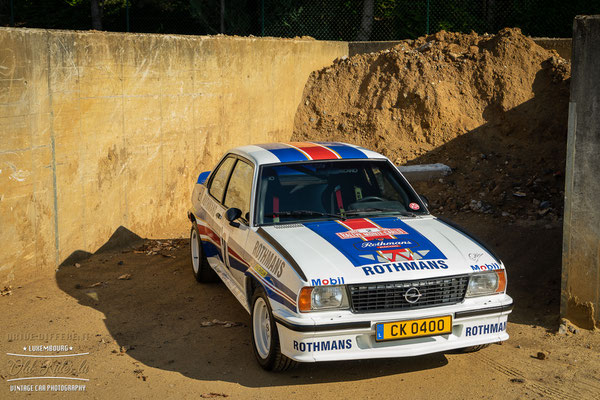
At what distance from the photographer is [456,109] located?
525 inches

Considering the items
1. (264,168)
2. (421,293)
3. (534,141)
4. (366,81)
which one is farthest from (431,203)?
(421,293)

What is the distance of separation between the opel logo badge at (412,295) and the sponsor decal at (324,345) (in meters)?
0.53

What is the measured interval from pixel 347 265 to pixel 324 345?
1.98ft

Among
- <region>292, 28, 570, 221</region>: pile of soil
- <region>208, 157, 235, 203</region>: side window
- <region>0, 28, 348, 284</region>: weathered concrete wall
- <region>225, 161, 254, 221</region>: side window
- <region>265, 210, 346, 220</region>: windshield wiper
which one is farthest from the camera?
<region>292, 28, 570, 221</region>: pile of soil

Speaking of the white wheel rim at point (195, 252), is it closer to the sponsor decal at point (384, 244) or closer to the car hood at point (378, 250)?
the car hood at point (378, 250)

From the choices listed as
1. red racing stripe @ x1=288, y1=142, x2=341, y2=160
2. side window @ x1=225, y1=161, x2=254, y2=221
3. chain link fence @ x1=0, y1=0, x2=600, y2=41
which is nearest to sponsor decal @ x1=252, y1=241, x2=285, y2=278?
side window @ x1=225, y1=161, x2=254, y2=221

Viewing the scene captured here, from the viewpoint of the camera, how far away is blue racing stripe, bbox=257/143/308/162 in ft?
21.0

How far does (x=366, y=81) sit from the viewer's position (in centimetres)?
1444

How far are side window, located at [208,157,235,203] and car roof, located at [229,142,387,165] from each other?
11.4 inches

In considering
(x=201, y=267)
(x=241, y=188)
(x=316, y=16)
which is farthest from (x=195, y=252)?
(x=316, y=16)

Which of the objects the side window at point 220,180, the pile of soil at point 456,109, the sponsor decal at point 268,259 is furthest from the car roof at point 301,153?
the pile of soil at point 456,109

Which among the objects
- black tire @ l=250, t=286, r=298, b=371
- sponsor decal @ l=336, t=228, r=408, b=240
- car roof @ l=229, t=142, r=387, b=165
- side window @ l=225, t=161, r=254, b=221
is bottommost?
black tire @ l=250, t=286, r=298, b=371

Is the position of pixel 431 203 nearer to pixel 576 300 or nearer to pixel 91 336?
pixel 576 300

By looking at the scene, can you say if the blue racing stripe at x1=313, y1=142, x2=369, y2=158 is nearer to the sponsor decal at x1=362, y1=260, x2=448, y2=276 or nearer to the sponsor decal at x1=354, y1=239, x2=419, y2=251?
the sponsor decal at x1=354, y1=239, x2=419, y2=251
